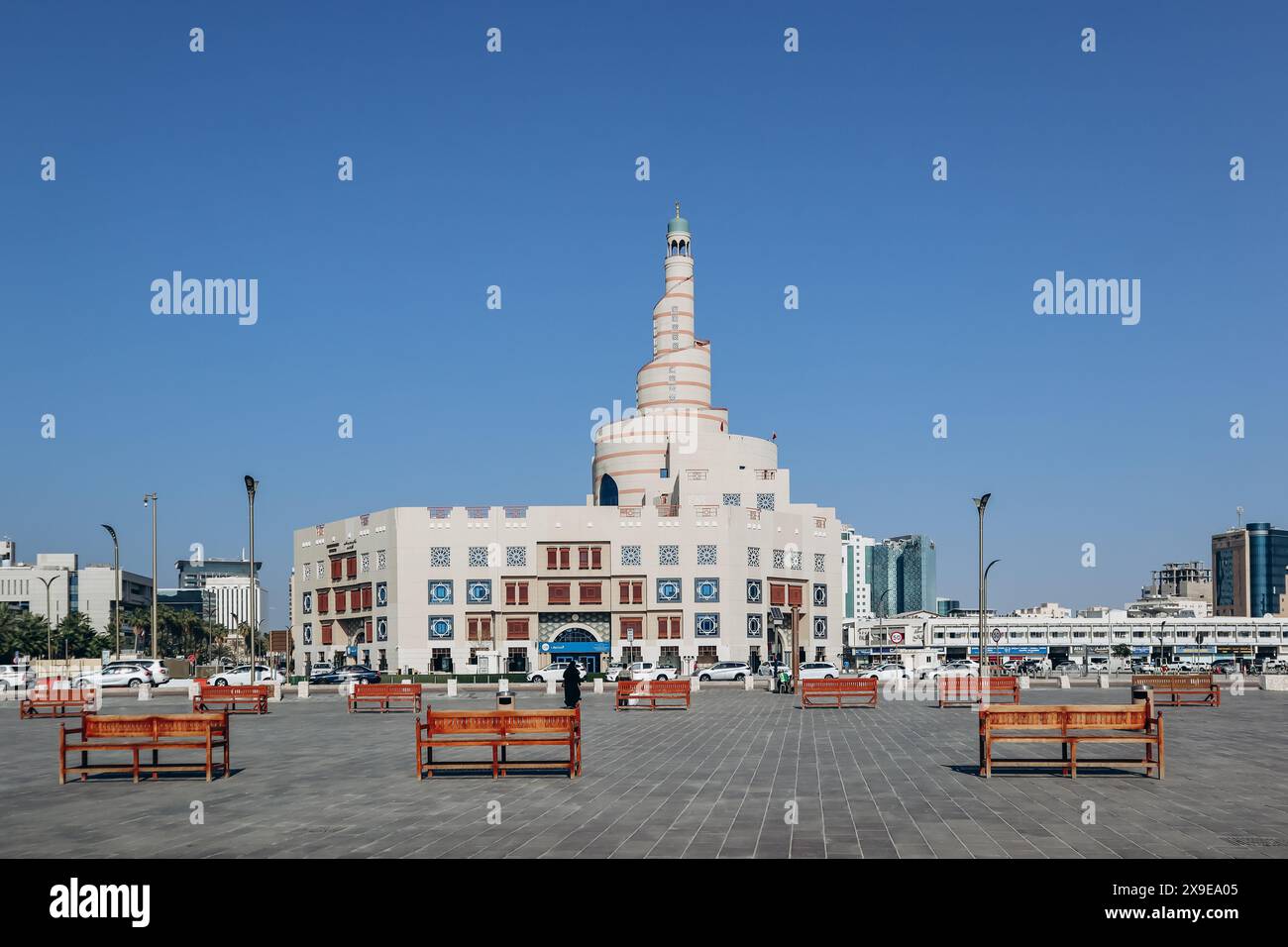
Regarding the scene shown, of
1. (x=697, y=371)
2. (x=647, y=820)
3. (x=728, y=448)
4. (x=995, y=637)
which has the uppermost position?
(x=697, y=371)

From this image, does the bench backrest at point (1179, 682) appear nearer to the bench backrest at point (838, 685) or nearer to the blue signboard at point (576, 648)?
the bench backrest at point (838, 685)

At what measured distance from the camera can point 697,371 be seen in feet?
372

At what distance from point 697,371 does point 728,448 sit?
31.1 ft

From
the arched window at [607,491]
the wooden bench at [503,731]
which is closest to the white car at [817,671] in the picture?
the arched window at [607,491]

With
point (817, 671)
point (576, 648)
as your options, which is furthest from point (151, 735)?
point (576, 648)

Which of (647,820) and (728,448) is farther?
(728,448)

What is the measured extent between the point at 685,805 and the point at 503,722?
4.01 m

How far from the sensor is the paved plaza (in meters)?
12.0

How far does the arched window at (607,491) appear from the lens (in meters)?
112

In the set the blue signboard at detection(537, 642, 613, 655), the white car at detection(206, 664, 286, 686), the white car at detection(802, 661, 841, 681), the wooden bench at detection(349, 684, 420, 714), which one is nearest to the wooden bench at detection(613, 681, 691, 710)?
the wooden bench at detection(349, 684, 420, 714)

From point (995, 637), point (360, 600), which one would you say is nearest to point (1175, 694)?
point (360, 600)

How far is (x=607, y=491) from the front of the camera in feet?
369
